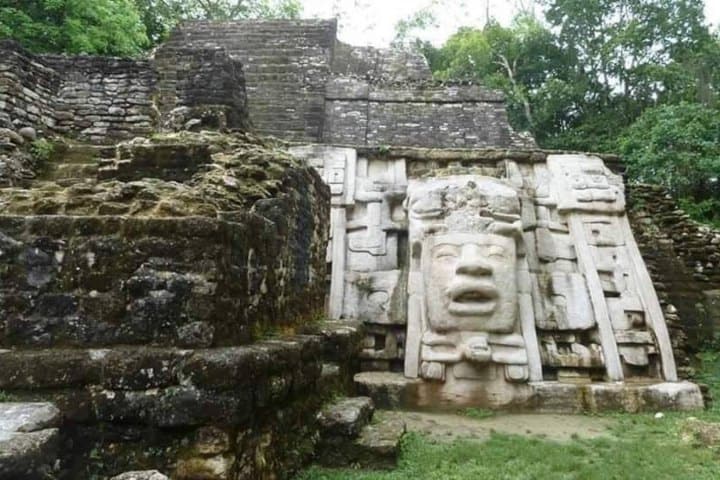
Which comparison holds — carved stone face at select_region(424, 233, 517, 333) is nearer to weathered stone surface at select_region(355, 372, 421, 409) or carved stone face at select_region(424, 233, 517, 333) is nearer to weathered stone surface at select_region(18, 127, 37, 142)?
weathered stone surface at select_region(355, 372, 421, 409)

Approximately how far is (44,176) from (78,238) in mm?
4981

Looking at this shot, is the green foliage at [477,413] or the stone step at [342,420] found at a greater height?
the stone step at [342,420]

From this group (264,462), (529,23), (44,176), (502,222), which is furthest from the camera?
(529,23)

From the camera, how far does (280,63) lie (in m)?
13.9

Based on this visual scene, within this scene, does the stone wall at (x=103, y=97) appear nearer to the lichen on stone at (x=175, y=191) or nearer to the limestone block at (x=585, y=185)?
the lichen on stone at (x=175, y=191)

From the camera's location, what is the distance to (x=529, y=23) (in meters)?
22.4

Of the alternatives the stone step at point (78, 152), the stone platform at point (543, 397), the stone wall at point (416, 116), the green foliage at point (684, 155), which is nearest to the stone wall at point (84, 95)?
the stone step at point (78, 152)

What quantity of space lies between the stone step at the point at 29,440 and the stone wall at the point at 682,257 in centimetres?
633

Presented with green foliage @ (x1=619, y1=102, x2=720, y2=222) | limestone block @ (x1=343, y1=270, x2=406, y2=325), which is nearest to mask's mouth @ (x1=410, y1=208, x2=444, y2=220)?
limestone block @ (x1=343, y1=270, x2=406, y2=325)

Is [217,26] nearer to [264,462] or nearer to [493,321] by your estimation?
[493,321]

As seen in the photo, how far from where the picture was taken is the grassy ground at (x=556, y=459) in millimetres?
3461

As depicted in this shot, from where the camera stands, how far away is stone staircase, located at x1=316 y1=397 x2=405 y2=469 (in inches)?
137

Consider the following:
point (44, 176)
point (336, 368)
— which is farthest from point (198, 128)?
point (336, 368)

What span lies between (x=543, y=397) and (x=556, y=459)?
1418 millimetres
